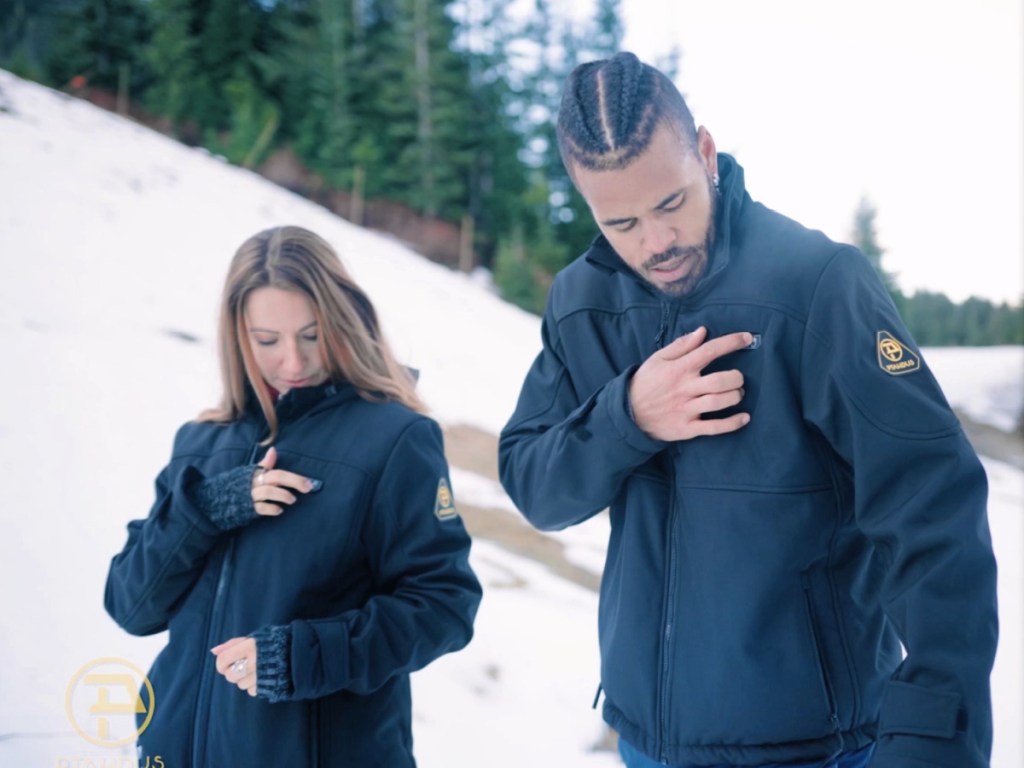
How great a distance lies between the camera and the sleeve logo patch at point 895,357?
95 cm

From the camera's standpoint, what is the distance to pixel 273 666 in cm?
125

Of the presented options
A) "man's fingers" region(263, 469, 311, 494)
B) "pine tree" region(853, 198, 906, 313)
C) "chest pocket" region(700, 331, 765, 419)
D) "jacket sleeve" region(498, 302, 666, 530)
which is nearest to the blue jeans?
"jacket sleeve" region(498, 302, 666, 530)

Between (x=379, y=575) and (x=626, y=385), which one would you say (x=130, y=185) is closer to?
(x=379, y=575)

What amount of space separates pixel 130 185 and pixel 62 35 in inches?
50.4

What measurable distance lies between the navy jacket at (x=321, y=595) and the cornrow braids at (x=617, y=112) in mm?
612

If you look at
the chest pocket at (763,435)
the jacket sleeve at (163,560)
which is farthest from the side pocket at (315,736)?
the chest pocket at (763,435)

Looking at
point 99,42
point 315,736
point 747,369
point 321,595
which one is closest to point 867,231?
point 747,369

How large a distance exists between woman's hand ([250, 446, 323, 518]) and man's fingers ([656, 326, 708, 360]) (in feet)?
2.12

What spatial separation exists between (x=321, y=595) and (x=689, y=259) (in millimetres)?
788

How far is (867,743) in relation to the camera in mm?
1021

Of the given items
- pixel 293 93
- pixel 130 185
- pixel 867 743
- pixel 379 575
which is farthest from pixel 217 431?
pixel 293 93

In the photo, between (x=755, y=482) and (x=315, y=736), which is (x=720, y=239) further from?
(x=315, y=736)
